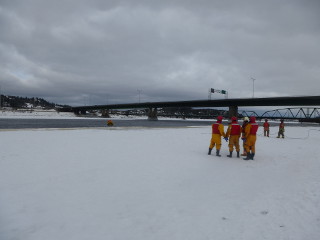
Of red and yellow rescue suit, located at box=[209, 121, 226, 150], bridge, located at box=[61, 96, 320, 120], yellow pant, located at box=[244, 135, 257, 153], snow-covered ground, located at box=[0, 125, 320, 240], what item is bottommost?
snow-covered ground, located at box=[0, 125, 320, 240]

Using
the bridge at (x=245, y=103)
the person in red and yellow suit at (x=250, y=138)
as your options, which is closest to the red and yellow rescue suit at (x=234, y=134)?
the person in red and yellow suit at (x=250, y=138)

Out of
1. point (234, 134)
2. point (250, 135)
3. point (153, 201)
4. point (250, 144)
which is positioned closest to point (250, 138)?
point (250, 135)

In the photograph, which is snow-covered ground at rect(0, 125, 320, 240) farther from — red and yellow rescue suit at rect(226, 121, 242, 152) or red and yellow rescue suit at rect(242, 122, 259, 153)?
red and yellow rescue suit at rect(226, 121, 242, 152)

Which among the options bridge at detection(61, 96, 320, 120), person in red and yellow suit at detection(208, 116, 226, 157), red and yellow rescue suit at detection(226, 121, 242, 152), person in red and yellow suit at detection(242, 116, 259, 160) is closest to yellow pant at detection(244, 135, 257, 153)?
person in red and yellow suit at detection(242, 116, 259, 160)

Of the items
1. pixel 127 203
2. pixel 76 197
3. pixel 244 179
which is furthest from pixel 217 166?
pixel 76 197

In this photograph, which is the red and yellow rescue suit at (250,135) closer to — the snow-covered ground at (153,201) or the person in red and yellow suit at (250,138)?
the person in red and yellow suit at (250,138)

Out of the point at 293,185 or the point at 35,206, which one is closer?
the point at 35,206

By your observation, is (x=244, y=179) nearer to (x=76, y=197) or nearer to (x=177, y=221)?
(x=177, y=221)

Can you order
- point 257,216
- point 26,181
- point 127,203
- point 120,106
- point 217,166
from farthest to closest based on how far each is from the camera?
point 120,106
point 217,166
point 26,181
point 127,203
point 257,216

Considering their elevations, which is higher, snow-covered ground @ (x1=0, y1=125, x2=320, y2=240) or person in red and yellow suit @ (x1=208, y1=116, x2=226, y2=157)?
person in red and yellow suit @ (x1=208, y1=116, x2=226, y2=157)

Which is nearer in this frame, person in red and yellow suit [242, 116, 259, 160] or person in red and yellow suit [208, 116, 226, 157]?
person in red and yellow suit [242, 116, 259, 160]

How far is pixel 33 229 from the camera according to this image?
384cm

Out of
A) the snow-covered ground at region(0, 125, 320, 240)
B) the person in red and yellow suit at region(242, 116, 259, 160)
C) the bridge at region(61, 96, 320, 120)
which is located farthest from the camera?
the bridge at region(61, 96, 320, 120)

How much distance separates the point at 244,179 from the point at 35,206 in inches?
224
